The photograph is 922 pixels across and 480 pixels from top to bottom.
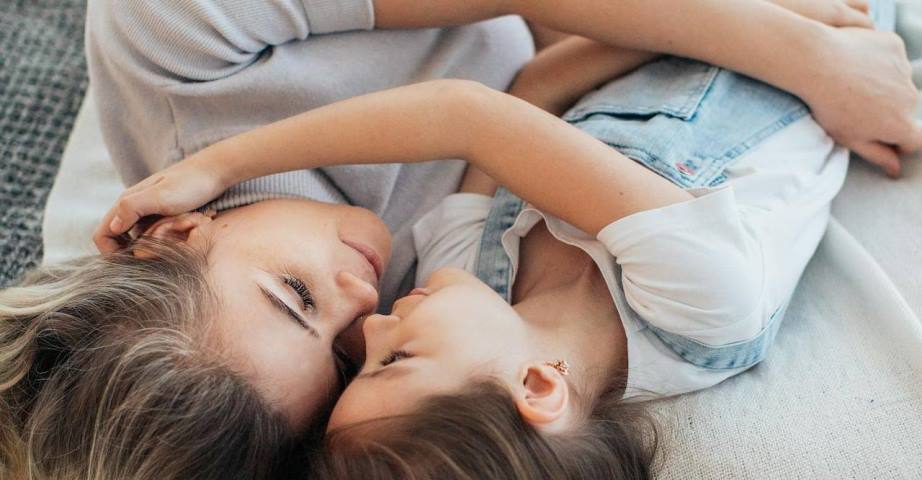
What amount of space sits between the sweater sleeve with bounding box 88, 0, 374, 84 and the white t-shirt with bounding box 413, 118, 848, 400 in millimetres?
301

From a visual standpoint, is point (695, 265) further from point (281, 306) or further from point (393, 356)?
point (281, 306)

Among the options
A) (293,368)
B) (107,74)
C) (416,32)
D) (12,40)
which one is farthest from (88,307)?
(12,40)

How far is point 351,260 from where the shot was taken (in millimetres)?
905

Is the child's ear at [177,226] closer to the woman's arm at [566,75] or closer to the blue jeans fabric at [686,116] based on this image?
the woman's arm at [566,75]

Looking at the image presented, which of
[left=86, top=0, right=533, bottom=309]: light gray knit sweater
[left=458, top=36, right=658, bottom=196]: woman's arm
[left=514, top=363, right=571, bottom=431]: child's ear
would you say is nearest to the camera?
[left=514, top=363, right=571, bottom=431]: child's ear

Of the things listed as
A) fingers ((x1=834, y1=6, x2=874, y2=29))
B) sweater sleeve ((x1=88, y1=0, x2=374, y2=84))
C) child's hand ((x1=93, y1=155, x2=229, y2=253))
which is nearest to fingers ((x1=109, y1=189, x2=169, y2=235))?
child's hand ((x1=93, y1=155, x2=229, y2=253))

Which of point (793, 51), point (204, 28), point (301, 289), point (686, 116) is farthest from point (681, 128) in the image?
point (204, 28)

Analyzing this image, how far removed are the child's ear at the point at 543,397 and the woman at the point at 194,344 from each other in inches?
8.5

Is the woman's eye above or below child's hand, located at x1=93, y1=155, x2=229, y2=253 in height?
below

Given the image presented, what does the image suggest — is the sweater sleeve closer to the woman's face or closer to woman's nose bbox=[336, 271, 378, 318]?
the woman's face

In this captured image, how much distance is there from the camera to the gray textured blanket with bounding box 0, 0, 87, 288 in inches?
44.3

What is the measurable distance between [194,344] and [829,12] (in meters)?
0.92

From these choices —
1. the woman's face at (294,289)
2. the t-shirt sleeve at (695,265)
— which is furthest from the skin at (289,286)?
the t-shirt sleeve at (695,265)

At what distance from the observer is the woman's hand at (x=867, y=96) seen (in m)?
0.98
